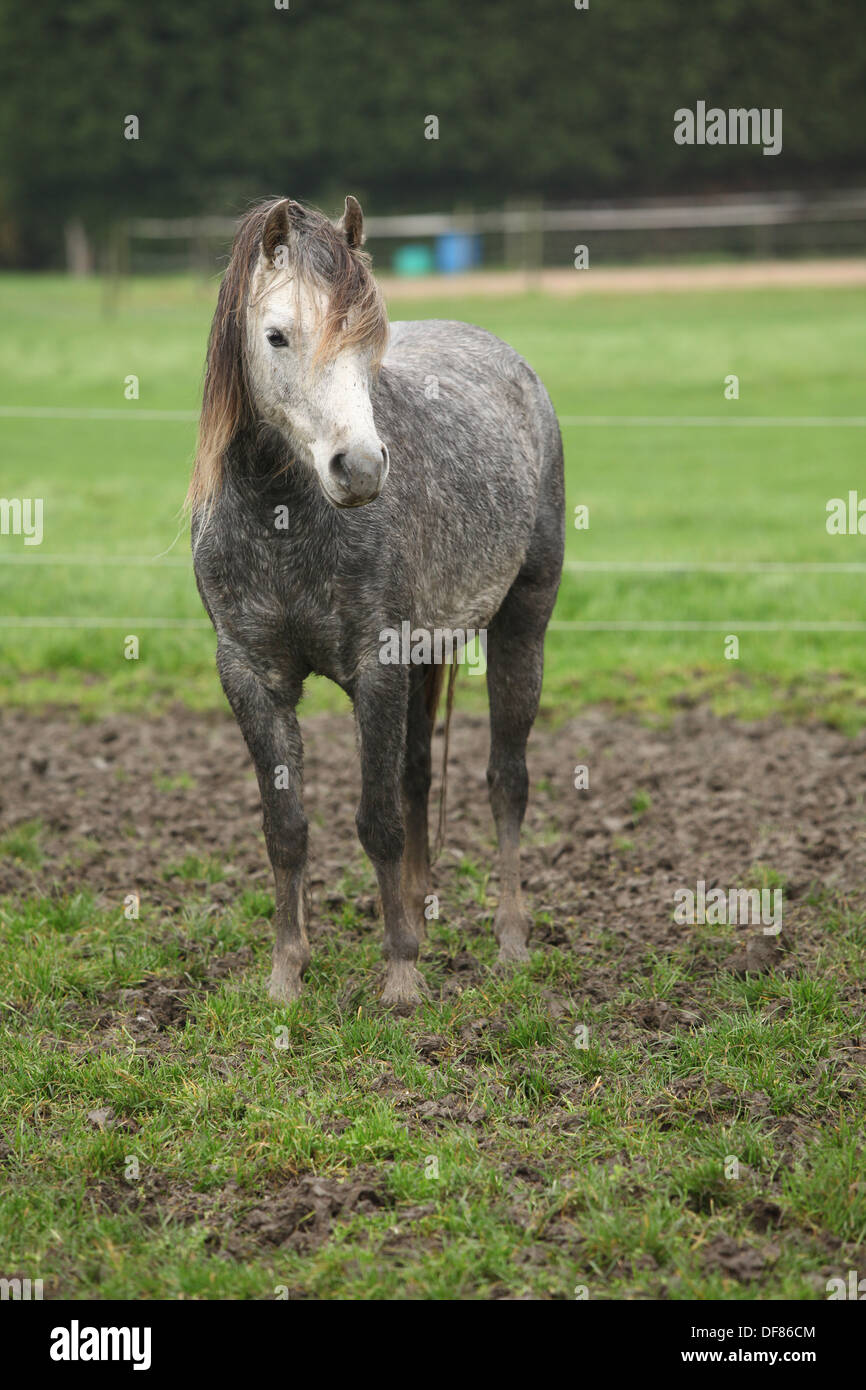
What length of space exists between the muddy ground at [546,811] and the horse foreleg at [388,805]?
2.40ft

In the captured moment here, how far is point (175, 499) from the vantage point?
1258cm

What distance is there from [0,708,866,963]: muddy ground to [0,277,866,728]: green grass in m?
0.58

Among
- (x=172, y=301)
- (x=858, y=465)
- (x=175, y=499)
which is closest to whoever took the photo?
(x=175, y=499)

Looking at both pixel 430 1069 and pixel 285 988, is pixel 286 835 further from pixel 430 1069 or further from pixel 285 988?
pixel 430 1069

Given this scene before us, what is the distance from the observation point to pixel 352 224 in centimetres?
379

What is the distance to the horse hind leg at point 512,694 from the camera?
4.87 metres

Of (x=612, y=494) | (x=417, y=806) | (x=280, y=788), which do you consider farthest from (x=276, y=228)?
(x=612, y=494)

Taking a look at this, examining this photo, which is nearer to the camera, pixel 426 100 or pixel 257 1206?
pixel 257 1206

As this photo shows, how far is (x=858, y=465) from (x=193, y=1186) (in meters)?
13.0

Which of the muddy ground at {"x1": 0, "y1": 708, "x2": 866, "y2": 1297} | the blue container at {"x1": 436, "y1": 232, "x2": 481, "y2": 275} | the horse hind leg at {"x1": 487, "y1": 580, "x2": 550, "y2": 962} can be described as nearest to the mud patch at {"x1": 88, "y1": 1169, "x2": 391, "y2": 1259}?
the muddy ground at {"x1": 0, "y1": 708, "x2": 866, "y2": 1297}

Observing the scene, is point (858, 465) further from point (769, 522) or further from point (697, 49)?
point (697, 49)

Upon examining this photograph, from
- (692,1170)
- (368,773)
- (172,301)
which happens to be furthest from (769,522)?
(172,301)

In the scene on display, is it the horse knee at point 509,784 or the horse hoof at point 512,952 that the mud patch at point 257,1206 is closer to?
the horse hoof at point 512,952

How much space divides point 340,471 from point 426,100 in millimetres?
39407
